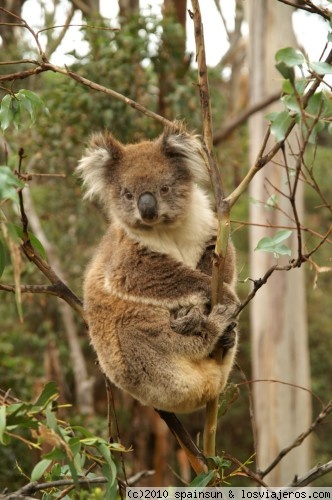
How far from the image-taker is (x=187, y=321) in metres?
2.55

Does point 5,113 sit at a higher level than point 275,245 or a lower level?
higher

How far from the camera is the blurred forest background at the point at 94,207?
5.08 metres

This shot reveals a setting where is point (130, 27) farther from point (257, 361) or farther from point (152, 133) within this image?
point (257, 361)

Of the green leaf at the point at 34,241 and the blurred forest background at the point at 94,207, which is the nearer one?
the green leaf at the point at 34,241

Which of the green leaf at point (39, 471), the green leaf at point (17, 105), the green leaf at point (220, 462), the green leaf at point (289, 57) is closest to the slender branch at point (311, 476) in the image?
the green leaf at point (220, 462)

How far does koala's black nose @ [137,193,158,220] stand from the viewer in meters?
2.77

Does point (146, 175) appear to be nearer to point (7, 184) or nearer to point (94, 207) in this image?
point (7, 184)

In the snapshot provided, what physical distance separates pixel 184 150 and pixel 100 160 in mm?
359

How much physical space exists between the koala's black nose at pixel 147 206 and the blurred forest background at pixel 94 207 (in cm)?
82

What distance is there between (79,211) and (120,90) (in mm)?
1344

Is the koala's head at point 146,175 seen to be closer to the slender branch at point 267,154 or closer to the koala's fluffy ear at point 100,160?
the koala's fluffy ear at point 100,160

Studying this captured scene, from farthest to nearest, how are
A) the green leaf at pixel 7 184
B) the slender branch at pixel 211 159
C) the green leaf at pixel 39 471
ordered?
the slender branch at pixel 211 159, the green leaf at pixel 39 471, the green leaf at pixel 7 184

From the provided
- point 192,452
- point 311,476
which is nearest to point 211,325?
point 192,452

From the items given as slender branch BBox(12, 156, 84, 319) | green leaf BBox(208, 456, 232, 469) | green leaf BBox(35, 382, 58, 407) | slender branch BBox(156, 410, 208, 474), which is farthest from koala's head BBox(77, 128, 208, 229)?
green leaf BBox(35, 382, 58, 407)
